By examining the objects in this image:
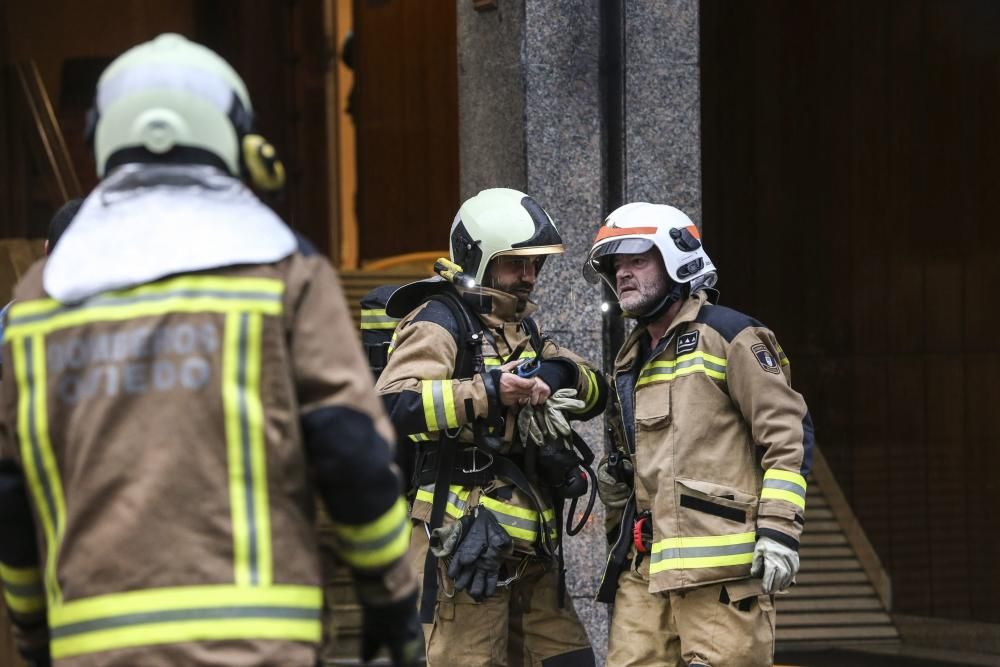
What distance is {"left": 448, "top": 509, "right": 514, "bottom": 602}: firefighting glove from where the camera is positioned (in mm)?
4816

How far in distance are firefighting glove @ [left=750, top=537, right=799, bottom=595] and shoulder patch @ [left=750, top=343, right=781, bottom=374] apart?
0.49 meters

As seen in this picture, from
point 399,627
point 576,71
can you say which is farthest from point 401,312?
point 399,627

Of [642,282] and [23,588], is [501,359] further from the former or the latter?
[23,588]

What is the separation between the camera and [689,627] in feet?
15.5

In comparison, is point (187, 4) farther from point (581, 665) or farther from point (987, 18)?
point (581, 665)

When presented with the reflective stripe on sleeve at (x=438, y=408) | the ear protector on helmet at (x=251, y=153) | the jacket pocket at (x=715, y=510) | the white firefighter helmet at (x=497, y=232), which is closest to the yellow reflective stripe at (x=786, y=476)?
the jacket pocket at (x=715, y=510)

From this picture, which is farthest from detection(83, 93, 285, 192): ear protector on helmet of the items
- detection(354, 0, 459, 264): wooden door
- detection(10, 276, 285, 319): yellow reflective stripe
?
detection(354, 0, 459, 264): wooden door

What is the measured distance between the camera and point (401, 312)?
17.3 ft

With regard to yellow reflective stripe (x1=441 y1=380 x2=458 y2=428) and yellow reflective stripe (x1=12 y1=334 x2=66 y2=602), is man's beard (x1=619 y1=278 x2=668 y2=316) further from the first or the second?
yellow reflective stripe (x1=12 y1=334 x2=66 y2=602)

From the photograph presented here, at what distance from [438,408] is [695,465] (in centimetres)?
76

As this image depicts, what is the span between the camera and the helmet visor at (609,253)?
497 cm

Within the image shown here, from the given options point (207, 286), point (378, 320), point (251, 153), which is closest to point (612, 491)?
point (378, 320)

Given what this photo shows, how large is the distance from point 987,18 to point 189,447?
7.26 m

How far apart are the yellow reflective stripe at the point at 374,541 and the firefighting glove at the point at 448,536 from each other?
2050 mm
